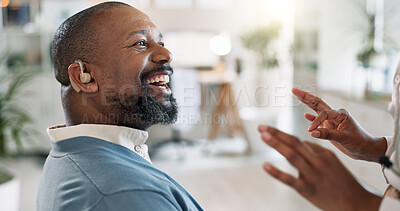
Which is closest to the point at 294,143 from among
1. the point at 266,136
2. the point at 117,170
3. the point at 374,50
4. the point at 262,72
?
the point at 266,136

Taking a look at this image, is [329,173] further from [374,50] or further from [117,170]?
[374,50]

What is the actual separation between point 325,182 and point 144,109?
0.50 meters

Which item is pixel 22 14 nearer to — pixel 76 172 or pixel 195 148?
pixel 195 148

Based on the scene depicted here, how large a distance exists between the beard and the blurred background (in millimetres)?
1291

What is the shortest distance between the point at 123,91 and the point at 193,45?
11.7 ft

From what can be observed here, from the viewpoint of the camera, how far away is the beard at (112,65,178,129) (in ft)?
3.09

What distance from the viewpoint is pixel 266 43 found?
4.65 m

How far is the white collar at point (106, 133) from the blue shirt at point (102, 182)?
0.05 ft

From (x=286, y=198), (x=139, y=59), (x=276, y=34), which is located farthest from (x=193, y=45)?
(x=139, y=59)

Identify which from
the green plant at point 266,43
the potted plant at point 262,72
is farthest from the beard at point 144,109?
the green plant at point 266,43

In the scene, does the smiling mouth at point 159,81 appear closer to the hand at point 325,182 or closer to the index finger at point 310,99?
the index finger at point 310,99

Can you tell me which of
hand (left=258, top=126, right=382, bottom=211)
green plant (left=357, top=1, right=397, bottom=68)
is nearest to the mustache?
hand (left=258, top=126, right=382, bottom=211)

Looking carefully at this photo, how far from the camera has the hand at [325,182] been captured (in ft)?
1.76

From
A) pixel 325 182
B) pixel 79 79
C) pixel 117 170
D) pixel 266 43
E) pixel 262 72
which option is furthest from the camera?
pixel 262 72
